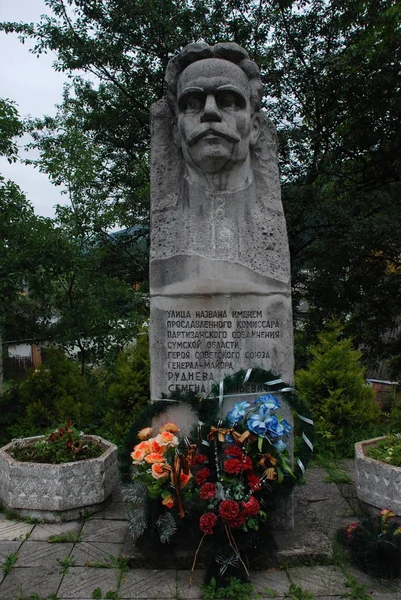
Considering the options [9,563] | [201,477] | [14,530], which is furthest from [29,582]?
[201,477]

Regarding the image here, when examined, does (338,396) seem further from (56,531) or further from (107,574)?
(107,574)

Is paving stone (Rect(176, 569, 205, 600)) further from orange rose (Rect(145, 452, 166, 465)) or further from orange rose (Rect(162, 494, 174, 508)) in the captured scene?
orange rose (Rect(145, 452, 166, 465))

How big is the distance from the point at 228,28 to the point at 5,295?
608cm

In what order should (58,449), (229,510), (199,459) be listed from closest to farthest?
1. (229,510)
2. (199,459)
3. (58,449)

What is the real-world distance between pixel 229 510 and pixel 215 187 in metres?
2.10

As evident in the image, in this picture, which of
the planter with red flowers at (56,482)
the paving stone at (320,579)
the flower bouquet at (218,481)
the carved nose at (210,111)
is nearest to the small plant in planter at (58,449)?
the planter with red flowers at (56,482)

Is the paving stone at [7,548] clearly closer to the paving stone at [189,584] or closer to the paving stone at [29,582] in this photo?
the paving stone at [29,582]

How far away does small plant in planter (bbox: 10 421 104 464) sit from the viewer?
417 cm

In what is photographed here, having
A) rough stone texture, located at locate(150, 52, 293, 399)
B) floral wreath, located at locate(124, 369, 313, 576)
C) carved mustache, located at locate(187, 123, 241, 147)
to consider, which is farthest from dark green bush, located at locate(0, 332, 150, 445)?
carved mustache, located at locate(187, 123, 241, 147)

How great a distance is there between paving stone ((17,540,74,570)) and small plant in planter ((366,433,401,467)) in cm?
222

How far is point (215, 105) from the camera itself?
140 inches

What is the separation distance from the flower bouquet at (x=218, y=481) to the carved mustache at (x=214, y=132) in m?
1.69

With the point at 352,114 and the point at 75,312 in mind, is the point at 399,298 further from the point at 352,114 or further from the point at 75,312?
the point at 75,312

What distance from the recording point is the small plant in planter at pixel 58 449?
4168 millimetres
